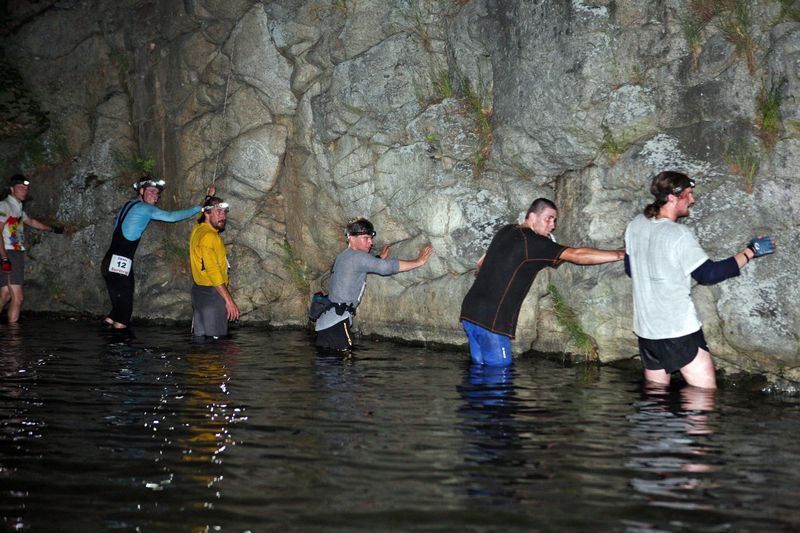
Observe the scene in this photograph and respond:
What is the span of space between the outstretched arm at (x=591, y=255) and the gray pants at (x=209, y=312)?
5.63 m

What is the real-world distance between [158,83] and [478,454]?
12.3 metres

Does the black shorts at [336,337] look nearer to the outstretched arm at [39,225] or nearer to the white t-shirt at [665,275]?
the white t-shirt at [665,275]

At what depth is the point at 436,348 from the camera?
1229 cm

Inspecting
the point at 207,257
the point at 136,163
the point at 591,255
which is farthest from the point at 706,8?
the point at 136,163

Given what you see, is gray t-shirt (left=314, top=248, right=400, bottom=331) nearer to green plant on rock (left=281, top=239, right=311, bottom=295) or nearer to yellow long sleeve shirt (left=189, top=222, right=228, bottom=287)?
yellow long sleeve shirt (left=189, top=222, right=228, bottom=287)

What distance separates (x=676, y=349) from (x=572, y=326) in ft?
8.42

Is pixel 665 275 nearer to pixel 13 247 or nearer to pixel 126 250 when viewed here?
pixel 126 250

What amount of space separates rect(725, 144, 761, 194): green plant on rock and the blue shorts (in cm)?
316

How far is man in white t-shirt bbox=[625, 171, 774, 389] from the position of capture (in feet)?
27.1

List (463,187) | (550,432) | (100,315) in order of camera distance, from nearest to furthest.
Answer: (550,432)
(463,187)
(100,315)

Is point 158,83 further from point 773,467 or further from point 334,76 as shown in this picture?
point 773,467

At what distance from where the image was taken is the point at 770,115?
31.6ft

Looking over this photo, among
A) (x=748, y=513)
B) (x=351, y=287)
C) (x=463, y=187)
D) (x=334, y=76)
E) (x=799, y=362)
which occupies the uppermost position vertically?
(x=334, y=76)

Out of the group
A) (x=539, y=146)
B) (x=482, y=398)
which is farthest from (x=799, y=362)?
(x=539, y=146)
